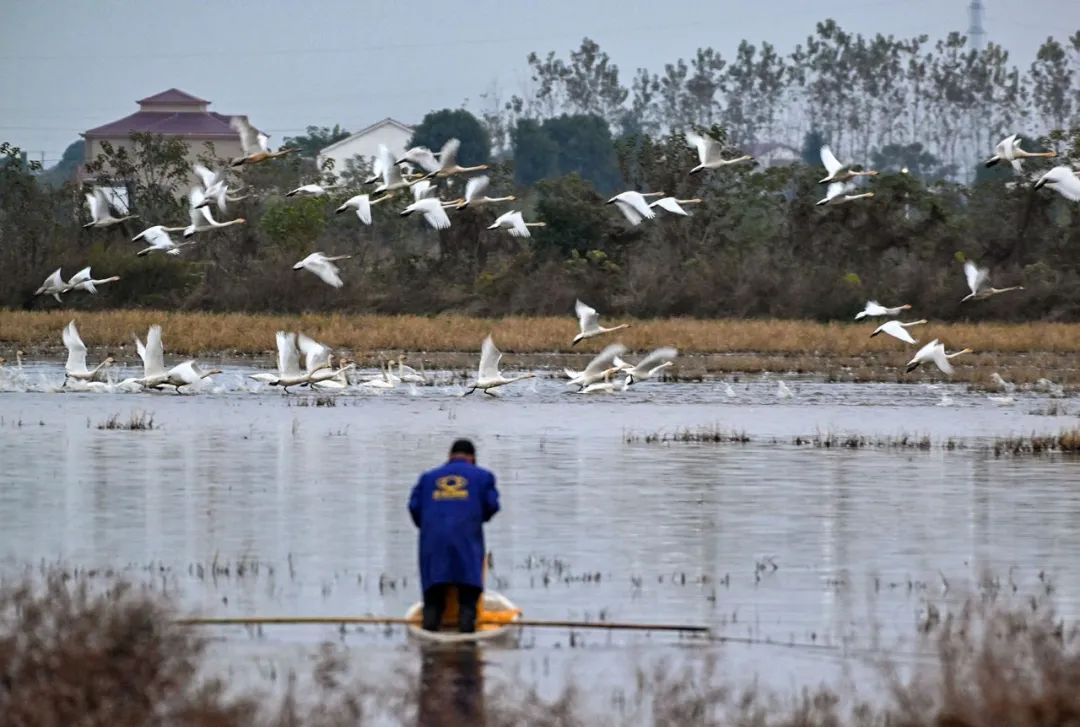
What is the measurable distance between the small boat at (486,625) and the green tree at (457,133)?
9481 centimetres

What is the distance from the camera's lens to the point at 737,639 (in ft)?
34.9

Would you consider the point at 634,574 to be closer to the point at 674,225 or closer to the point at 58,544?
the point at 58,544

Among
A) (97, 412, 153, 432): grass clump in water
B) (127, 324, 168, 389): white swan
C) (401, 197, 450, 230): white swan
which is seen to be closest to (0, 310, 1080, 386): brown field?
(127, 324, 168, 389): white swan

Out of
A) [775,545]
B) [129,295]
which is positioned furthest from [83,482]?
[129,295]

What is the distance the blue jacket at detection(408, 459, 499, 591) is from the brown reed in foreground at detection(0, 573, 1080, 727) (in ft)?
1.42

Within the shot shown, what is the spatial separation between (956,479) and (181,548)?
853 cm

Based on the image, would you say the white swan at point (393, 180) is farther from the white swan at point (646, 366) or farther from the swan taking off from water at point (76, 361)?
the swan taking off from water at point (76, 361)

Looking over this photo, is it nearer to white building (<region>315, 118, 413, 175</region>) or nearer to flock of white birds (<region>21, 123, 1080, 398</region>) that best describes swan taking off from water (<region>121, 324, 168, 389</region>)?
flock of white birds (<region>21, 123, 1080, 398</region>)

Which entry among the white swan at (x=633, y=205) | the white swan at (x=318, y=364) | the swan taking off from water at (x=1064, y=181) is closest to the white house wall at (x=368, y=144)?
the white swan at (x=318, y=364)

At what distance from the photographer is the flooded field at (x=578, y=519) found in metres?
11.1

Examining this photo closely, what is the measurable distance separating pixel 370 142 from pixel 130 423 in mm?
84584

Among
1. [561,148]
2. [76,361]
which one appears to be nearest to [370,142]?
[561,148]

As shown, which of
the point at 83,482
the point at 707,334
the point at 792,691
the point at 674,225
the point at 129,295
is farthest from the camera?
the point at 674,225

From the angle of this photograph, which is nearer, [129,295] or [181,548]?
[181,548]
